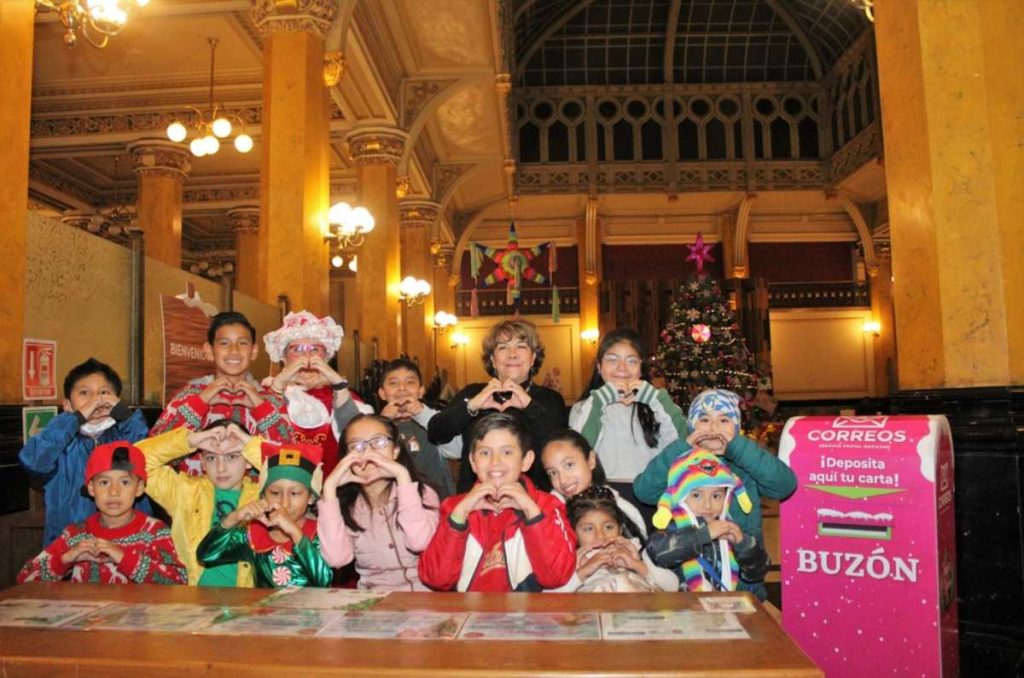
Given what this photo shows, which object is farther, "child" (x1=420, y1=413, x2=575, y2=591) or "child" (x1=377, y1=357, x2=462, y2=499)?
"child" (x1=377, y1=357, x2=462, y2=499)

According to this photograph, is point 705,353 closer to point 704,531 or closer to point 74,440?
point 704,531

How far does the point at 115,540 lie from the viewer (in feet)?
8.92

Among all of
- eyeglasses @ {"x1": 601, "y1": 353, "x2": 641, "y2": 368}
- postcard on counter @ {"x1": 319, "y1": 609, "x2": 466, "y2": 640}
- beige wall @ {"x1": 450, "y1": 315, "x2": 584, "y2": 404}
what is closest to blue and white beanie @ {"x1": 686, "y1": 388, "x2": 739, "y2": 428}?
eyeglasses @ {"x1": 601, "y1": 353, "x2": 641, "y2": 368}

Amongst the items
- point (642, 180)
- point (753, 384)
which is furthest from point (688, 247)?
point (753, 384)

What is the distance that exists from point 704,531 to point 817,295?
18.8 meters

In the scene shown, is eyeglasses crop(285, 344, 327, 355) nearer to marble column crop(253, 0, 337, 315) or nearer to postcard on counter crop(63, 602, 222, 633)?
postcard on counter crop(63, 602, 222, 633)

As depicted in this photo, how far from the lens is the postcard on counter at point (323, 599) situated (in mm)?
1994

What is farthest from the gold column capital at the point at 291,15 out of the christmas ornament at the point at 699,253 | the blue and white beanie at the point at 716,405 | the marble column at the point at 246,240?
the christmas ornament at the point at 699,253

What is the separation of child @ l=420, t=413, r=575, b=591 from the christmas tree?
10.6 metres

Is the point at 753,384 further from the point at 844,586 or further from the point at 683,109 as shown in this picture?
the point at 844,586

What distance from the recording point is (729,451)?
2.91 metres

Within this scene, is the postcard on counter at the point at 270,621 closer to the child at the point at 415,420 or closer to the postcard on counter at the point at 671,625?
the postcard on counter at the point at 671,625

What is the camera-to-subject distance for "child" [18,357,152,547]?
2.94 meters

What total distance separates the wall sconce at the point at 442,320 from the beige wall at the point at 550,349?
1.59 metres
